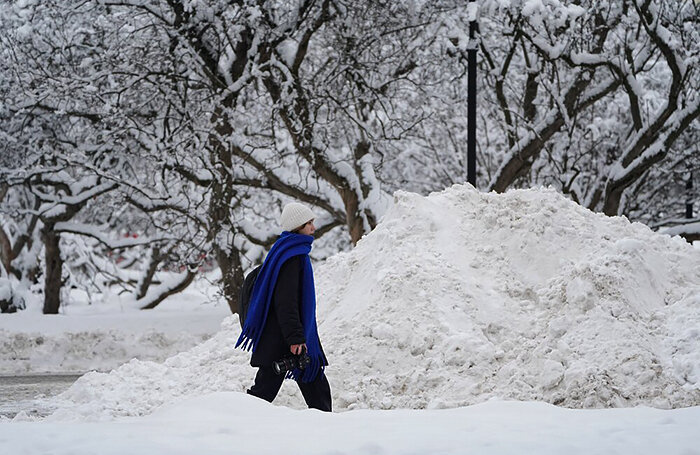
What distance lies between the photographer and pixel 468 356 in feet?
24.2

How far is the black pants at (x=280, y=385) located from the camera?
6.34 metres

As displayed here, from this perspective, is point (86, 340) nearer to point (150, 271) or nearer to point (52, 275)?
point (52, 275)

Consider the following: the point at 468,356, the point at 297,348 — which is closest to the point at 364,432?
the point at 297,348

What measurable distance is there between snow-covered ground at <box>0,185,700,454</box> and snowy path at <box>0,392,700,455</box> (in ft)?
0.05

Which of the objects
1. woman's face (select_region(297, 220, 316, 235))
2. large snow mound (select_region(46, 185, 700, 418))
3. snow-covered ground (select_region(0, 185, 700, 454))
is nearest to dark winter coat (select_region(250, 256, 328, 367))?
woman's face (select_region(297, 220, 316, 235))

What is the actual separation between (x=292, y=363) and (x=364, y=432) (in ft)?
4.87

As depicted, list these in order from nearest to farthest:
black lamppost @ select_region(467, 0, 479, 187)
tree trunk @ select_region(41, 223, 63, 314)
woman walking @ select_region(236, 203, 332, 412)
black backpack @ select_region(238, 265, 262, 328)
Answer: woman walking @ select_region(236, 203, 332, 412) < black backpack @ select_region(238, 265, 262, 328) < black lamppost @ select_region(467, 0, 479, 187) < tree trunk @ select_region(41, 223, 63, 314)

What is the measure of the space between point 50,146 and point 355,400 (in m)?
10.8

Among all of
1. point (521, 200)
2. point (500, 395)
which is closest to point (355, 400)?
point (500, 395)

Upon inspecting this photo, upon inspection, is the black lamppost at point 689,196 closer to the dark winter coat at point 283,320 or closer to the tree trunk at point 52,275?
the tree trunk at point 52,275

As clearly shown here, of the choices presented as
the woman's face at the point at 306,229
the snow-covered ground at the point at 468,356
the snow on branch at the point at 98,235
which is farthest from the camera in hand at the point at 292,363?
the snow on branch at the point at 98,235

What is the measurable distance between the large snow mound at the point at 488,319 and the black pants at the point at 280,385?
2.77 ft

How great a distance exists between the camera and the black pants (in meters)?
Answer: 6.34

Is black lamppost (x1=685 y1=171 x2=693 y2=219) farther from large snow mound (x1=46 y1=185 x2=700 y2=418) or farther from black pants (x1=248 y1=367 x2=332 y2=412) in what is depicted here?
black pants (x1=248 y1=367 x2=332 y2=412)
